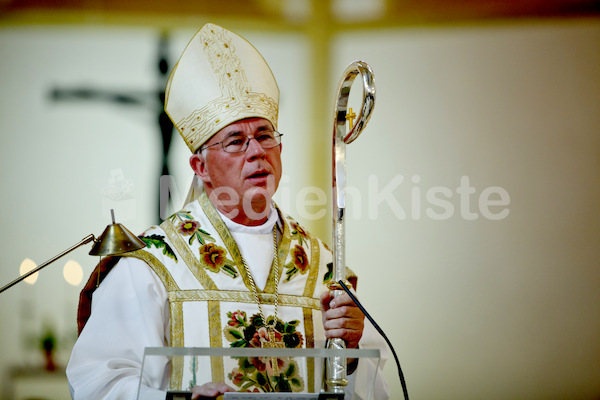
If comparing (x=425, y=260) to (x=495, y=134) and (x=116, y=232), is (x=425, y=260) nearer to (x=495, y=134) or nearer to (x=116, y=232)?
(x=495, y=134)

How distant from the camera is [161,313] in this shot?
2693mm

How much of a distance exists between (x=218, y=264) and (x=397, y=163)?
182 cm

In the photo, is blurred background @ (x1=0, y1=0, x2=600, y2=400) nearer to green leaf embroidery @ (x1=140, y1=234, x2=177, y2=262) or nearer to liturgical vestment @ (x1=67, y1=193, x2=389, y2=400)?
liturgical vestment @ (x1=67, y1=193, x2=389, y2=400)

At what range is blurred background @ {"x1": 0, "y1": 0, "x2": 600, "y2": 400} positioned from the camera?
4262 millimetres

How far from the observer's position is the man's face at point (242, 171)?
2.87 m

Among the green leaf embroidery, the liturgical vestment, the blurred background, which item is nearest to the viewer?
the liturgical vestment

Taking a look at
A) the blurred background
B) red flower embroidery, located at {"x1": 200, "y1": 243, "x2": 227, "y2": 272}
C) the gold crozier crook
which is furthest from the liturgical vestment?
the blurred background

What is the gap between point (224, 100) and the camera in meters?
2.99

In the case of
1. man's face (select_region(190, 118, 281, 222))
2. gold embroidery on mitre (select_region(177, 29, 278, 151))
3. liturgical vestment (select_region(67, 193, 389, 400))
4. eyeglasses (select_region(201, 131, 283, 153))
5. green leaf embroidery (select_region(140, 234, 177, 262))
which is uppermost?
gold embroidery on mitre (select_region(177, 29, 278, 151))

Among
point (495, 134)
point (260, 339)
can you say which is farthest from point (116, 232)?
point (495, 134)

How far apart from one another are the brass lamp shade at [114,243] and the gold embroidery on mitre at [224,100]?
0.78 meters

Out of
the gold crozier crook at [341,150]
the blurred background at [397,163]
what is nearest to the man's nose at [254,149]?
the gold crozier crook at [341,150]

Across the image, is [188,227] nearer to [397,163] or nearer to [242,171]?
[242,171]

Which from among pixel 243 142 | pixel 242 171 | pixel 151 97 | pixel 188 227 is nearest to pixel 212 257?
pixel 188 227
